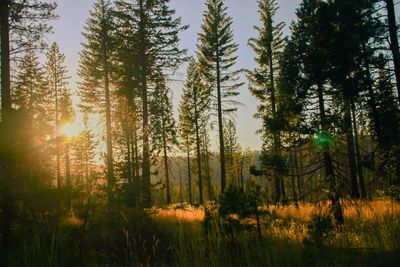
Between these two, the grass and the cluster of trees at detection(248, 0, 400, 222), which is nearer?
the grass

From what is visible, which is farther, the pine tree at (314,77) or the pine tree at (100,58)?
the pine tree at (100,58)

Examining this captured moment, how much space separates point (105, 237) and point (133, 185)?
166 cm

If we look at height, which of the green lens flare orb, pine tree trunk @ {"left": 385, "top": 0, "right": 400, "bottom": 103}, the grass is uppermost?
pine tree trunk @ {"left": 385, "top": 0, "right": 400, "bottom": 103}

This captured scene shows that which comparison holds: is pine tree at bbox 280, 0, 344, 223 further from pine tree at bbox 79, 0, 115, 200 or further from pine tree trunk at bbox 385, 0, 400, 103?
pine tree at bbox 79, 0, 115, 200

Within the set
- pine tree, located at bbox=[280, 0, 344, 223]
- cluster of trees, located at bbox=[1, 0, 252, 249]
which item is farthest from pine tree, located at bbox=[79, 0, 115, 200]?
pine tree, located at bbox=[280, 0, 344, 223]

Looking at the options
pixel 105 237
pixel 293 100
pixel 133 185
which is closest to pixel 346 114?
pixel 293 100

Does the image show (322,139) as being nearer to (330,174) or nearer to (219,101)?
(330,174)

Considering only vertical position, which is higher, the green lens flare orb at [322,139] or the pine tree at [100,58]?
the pine tree at [100,58]

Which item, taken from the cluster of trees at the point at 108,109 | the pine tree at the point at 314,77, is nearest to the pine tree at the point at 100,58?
the cluster of trees at the point at 108,109

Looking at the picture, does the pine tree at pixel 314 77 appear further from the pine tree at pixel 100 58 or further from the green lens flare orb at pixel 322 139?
the pine tree at pixel 100 58

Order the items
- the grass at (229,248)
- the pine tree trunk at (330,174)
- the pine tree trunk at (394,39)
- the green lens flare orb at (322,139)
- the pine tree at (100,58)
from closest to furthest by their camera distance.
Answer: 1. the grass at (229,248)
2. the pine tree trunk at (394,39)
3. the pine tree trunk at (330,174)
4. the green lens flare orb at (322,139)
5. the pine tree at (100,58)

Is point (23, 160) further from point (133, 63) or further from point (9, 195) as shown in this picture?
point (133, 63)

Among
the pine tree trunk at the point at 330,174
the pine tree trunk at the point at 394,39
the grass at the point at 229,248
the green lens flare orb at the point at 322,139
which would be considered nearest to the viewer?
the grass at the point at 229,248

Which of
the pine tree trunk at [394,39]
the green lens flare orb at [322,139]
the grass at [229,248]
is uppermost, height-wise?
the pine tree trunk at [394,39]
